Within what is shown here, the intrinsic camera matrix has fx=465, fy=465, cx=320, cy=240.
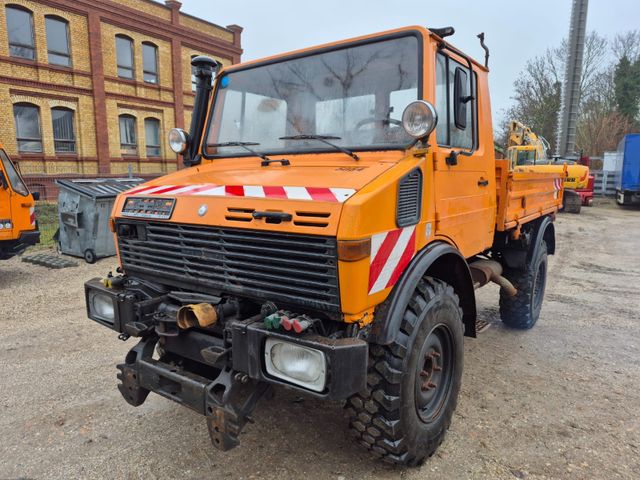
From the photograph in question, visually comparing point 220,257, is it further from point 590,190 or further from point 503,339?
point 590,190

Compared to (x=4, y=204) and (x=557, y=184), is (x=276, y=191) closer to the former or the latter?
(x=557, y=184)

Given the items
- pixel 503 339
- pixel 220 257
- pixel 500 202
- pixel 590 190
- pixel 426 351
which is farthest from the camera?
pixel 590 190

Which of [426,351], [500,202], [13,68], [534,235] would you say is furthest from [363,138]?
[13,68]

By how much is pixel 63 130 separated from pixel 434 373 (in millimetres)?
18949

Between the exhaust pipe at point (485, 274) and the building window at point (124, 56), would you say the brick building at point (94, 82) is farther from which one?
the exhaust pipe at point (485, 274)

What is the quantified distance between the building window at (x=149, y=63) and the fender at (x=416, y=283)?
2038cm

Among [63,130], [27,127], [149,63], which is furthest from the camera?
[149,63]

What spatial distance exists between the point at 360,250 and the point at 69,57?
1964cm

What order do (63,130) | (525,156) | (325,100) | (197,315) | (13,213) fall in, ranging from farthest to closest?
(63,130) < (525,156) < (13,213) < (325,100) < (197,315)

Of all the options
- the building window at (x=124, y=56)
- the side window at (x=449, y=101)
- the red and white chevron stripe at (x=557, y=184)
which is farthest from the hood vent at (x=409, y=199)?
the building window at (x=124, y=56)

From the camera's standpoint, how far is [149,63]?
20.5 meters

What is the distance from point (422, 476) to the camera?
2.65 meters

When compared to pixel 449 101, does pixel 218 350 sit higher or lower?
lower

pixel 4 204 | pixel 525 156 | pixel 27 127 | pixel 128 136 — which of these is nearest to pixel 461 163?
pixel 4 204
